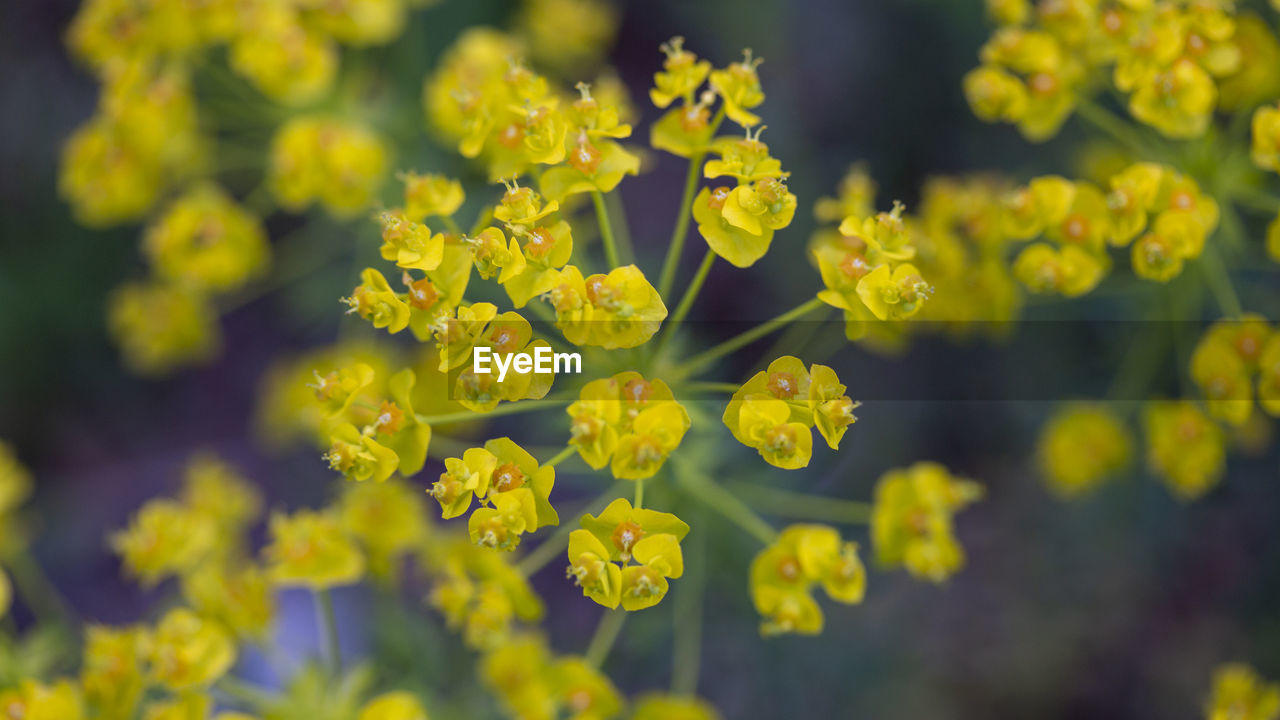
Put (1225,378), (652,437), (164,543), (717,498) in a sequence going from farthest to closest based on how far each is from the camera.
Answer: (164,543), (717,498), (1225,378), (652,437)

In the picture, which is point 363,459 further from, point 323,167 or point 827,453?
point 827,453

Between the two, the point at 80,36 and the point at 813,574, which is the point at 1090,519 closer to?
the point at 813,574

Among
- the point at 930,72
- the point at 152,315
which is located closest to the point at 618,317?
the point at 152,315

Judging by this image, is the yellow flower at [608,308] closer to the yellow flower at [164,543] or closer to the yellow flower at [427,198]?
the yellow flower at [427,198]

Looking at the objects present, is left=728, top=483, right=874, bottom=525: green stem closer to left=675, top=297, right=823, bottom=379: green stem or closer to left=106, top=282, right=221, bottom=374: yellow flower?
left=675, top=297, right=823, bottom=379: green stem

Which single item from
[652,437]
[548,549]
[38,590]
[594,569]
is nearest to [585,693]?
[548,549]

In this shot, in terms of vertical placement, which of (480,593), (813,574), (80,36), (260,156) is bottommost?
(480,593)
